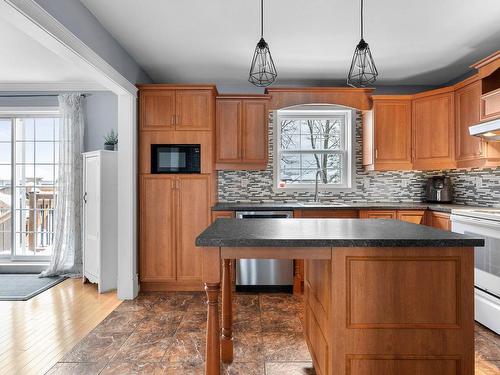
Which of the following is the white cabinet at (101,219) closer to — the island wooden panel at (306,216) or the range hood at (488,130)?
the island wooden panel at (306,216)

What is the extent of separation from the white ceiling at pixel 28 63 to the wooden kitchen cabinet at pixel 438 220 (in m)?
4.42

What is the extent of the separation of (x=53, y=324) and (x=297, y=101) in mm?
3483

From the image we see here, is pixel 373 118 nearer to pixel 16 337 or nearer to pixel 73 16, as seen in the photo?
pixel 73 16

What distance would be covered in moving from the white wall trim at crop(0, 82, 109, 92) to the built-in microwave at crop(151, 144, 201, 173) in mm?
1514

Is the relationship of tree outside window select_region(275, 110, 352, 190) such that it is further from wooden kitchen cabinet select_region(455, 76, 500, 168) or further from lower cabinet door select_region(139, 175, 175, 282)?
lower cabinet door select_region(139, 175, 175, 282)

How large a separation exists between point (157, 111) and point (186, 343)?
2.48 meters

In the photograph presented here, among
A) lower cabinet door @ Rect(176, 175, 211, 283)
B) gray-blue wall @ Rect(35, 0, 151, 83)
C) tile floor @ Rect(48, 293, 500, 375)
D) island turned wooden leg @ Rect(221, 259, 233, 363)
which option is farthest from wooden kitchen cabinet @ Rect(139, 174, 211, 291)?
island turned wooden leg @ Rect(221, 259, 233, 363)

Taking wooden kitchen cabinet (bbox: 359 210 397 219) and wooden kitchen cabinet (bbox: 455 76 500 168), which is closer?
wooden kitchen cabinet (bbox: 455 76 500 168)

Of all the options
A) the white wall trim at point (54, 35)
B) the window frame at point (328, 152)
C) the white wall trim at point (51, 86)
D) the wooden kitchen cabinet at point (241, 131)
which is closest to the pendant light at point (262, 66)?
the white wall trim at point (54, 35)

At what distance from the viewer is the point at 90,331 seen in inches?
112

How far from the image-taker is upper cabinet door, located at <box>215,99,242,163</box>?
4.21 meters

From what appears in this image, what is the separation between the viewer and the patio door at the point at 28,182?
4.89 metres

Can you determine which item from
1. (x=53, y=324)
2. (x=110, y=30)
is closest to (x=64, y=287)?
(x=53, y=324)

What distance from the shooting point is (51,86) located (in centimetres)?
464
